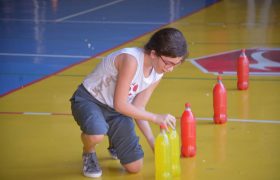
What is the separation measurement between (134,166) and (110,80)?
79 cm

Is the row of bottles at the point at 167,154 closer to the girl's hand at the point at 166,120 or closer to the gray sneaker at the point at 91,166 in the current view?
the girl's hand at the point at 166,120

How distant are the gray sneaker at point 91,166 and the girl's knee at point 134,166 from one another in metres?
0.25

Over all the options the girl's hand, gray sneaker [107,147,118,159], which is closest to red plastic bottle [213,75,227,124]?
gray sneaker [107,147,118,159]

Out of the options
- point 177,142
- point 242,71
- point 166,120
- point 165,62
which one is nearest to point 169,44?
point 165,62

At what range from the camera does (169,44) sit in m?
5.47

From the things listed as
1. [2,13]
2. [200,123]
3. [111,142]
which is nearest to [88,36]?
[2,13]

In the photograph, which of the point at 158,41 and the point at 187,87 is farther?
the point at 187,87

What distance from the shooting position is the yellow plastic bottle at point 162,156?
18.0 feet

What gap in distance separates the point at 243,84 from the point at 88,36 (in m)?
5.38

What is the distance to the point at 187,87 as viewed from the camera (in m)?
9.12

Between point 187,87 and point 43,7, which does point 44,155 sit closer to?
point 187,87

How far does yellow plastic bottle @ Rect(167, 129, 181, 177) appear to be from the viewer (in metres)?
5.68

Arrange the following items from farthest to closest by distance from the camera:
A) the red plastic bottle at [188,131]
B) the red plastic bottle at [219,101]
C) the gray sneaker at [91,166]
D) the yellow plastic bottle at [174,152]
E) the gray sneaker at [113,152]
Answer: the red plastic bottle at [219,101], the gray sneaker at [113,152], the red plastic bottle at [188,131], the gray sneaker at [91,166], the yellow plastic bottle at [174,152]

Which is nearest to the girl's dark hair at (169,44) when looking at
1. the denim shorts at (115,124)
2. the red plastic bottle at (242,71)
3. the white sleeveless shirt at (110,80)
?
the white sleeveless shirt at (110,80)
